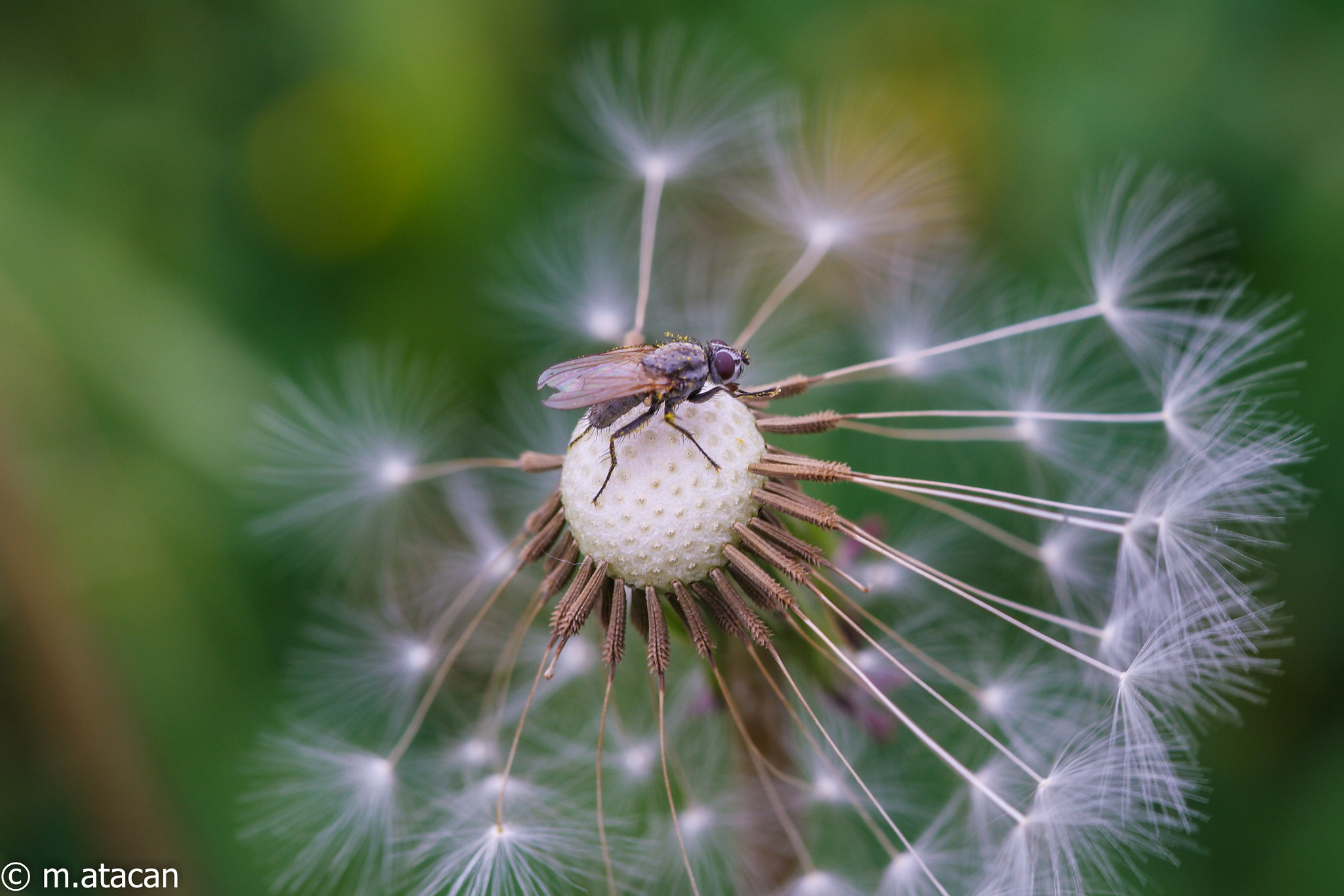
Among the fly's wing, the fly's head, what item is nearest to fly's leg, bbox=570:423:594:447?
the fly's wing

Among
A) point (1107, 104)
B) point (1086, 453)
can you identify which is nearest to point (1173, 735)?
point (1086, 453)

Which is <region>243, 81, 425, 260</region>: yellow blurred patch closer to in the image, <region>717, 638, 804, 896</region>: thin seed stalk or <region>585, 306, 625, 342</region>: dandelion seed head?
<region>585, 306, 625, 342</region>: dandelion seed head

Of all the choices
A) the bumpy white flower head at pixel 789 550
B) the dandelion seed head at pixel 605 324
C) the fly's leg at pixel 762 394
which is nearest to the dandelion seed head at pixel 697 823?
the bumpy white flower head at pixel 789 550

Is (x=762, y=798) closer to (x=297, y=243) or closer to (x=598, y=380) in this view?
(x=598, y=380)

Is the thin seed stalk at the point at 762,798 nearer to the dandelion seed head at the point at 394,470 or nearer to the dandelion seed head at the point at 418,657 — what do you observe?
the dandelion seed head at the point at 418,657

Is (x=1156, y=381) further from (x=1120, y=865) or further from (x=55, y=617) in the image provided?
(x=55, y=617)

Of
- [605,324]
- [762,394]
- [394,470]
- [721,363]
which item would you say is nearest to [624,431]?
[721,363]
